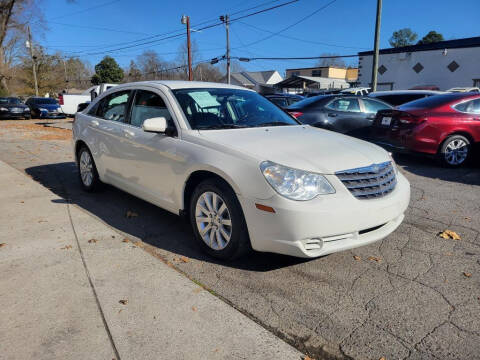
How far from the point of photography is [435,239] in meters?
3.94

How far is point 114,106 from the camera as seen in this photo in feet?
16.4

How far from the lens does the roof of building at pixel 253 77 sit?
235 ft

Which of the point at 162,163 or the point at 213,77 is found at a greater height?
the point at 213,77

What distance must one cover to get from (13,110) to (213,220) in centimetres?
2302

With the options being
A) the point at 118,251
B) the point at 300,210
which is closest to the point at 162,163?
the point at 118,251

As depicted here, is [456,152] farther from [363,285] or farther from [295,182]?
[295,182]

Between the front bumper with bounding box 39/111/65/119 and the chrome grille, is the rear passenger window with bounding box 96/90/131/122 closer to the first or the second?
the chrome grille

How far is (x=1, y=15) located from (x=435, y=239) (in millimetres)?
42405

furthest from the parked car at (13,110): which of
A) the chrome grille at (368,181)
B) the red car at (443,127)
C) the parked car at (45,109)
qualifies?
the chrome grille at (368,181)

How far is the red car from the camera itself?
23.4ft

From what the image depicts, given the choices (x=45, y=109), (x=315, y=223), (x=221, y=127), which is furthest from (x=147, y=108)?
(x=45, y=109)

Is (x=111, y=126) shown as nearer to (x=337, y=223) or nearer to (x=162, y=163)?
A: (x=162, y=163)

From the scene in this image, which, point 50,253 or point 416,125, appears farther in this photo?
point 416,125

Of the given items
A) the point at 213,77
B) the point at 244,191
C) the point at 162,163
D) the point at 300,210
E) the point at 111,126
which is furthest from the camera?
the point at 213,77
